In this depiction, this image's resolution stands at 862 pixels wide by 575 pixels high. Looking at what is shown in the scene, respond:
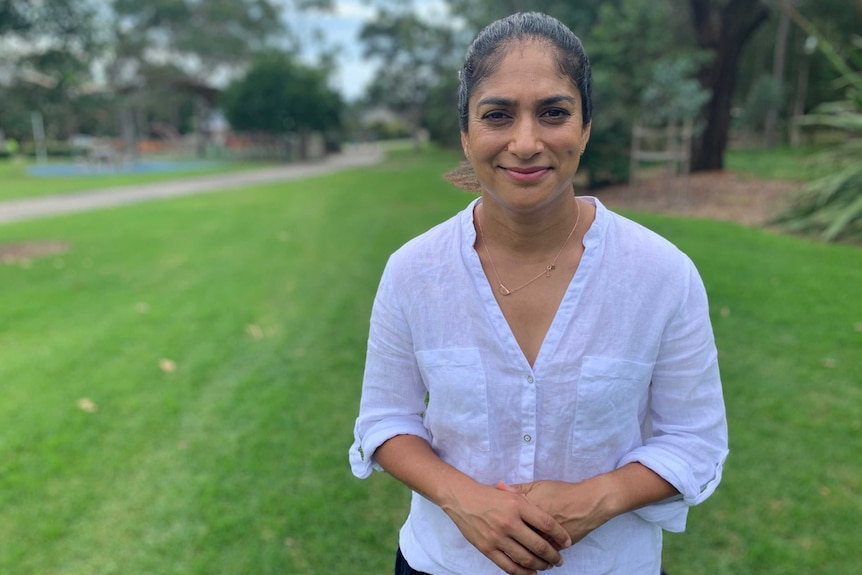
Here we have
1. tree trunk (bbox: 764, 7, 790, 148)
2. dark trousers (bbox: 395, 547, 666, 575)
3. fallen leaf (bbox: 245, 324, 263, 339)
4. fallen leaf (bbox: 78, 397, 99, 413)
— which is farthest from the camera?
tree trunk (bbox: 764, 7, 790, 148)

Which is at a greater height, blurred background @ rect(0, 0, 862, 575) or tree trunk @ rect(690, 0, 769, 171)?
tree trunk @ rect(690, 0, 769, 171)

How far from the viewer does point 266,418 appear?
3.87 meters

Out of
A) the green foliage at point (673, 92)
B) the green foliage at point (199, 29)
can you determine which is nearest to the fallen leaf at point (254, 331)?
the green foliage at point (673, 92)

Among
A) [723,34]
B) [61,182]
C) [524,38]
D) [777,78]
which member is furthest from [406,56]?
[524,38]

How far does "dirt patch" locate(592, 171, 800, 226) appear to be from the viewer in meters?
9.71

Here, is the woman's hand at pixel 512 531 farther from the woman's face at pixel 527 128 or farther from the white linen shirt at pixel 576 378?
the woman's face at pixel 527 128

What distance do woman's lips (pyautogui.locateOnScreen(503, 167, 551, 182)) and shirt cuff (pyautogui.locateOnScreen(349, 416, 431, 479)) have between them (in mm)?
545

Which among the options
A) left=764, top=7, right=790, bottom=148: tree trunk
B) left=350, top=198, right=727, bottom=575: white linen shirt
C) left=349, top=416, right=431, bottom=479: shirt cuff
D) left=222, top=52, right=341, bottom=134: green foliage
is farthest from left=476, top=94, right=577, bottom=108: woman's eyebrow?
left=764, top=7, right=790, bottom=148: tree trunk

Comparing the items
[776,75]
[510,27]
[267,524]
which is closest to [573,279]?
[510,27]

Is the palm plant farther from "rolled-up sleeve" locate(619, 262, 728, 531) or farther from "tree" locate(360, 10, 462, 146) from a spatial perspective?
"tree" locate(360, 10, 462, 146)

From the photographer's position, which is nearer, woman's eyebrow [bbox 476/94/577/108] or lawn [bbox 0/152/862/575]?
woman's eyebrow [bbox 476/94/577/108]

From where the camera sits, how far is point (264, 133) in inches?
1215

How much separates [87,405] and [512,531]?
11.8 ft

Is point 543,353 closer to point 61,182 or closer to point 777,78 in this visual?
point 61,182
